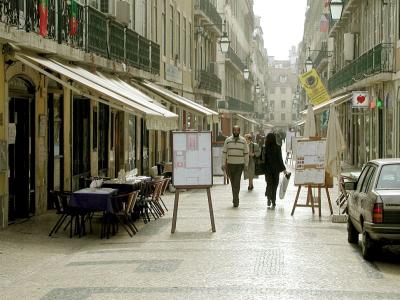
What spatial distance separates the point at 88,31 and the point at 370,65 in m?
14.0

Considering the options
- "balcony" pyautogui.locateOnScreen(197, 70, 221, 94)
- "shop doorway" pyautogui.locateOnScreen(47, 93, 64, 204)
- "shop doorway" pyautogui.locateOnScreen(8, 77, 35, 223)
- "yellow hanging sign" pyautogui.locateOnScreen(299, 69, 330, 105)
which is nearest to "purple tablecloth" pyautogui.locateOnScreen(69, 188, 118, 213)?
"shop doorway" pyautogui.locateOnScreen(8, 77, 35, 223)

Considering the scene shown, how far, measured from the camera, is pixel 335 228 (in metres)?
15.2

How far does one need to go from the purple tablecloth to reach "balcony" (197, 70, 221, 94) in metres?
27.9

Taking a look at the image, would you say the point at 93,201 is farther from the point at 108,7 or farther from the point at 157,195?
the point at 108,7

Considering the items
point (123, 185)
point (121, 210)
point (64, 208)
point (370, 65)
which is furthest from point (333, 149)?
point (370, 65)

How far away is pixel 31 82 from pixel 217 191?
894 cm

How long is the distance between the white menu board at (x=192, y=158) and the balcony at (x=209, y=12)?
1036 inches

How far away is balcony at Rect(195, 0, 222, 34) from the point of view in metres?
40.9

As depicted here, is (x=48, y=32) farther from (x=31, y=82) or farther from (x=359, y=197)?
(x=359, y=197)

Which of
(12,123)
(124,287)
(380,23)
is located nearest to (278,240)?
(124,287)

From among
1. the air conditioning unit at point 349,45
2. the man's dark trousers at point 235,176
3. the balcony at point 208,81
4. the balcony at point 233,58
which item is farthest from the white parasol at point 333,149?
the balcony at point 233,58

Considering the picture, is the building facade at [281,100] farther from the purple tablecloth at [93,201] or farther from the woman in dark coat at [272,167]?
the purple tablecloth at [93,201]

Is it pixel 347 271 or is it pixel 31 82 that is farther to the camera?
pixel 31 82

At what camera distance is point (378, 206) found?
10.7 m
